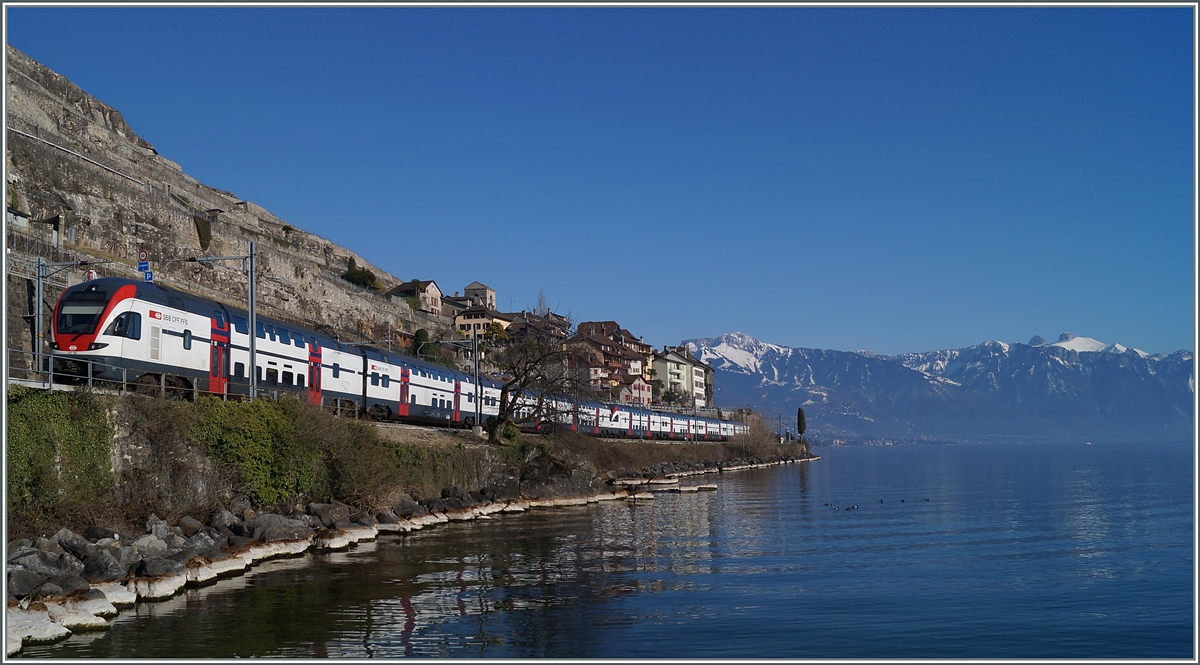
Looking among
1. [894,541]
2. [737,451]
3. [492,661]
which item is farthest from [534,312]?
[737,451]

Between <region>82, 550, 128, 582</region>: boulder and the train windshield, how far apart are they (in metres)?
11.0

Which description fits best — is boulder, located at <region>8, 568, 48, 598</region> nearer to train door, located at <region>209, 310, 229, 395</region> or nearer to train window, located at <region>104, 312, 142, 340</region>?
train window, located at <region>104, 312, 142, 340</region>

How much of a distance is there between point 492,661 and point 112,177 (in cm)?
5312

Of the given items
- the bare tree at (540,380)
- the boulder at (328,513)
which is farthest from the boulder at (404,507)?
→ the bare tree at (540,380)

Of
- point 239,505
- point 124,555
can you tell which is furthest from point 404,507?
point 124,555

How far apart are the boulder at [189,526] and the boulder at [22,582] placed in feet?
22.7

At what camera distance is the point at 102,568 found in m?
19.3

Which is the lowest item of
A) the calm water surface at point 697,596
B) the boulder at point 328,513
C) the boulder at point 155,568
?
the calm water surface at point 697,596

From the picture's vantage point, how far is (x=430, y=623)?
60.2ft

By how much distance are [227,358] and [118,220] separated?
25972 millimetres

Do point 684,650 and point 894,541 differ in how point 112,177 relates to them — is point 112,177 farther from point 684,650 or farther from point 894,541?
point 684,650

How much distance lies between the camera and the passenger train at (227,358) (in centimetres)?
2852

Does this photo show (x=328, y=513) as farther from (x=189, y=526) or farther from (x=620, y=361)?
(x=620, y=361)

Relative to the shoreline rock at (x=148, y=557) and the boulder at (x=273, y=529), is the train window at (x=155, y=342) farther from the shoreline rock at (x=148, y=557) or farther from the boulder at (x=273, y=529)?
the boulder at (x=273, y=529)
